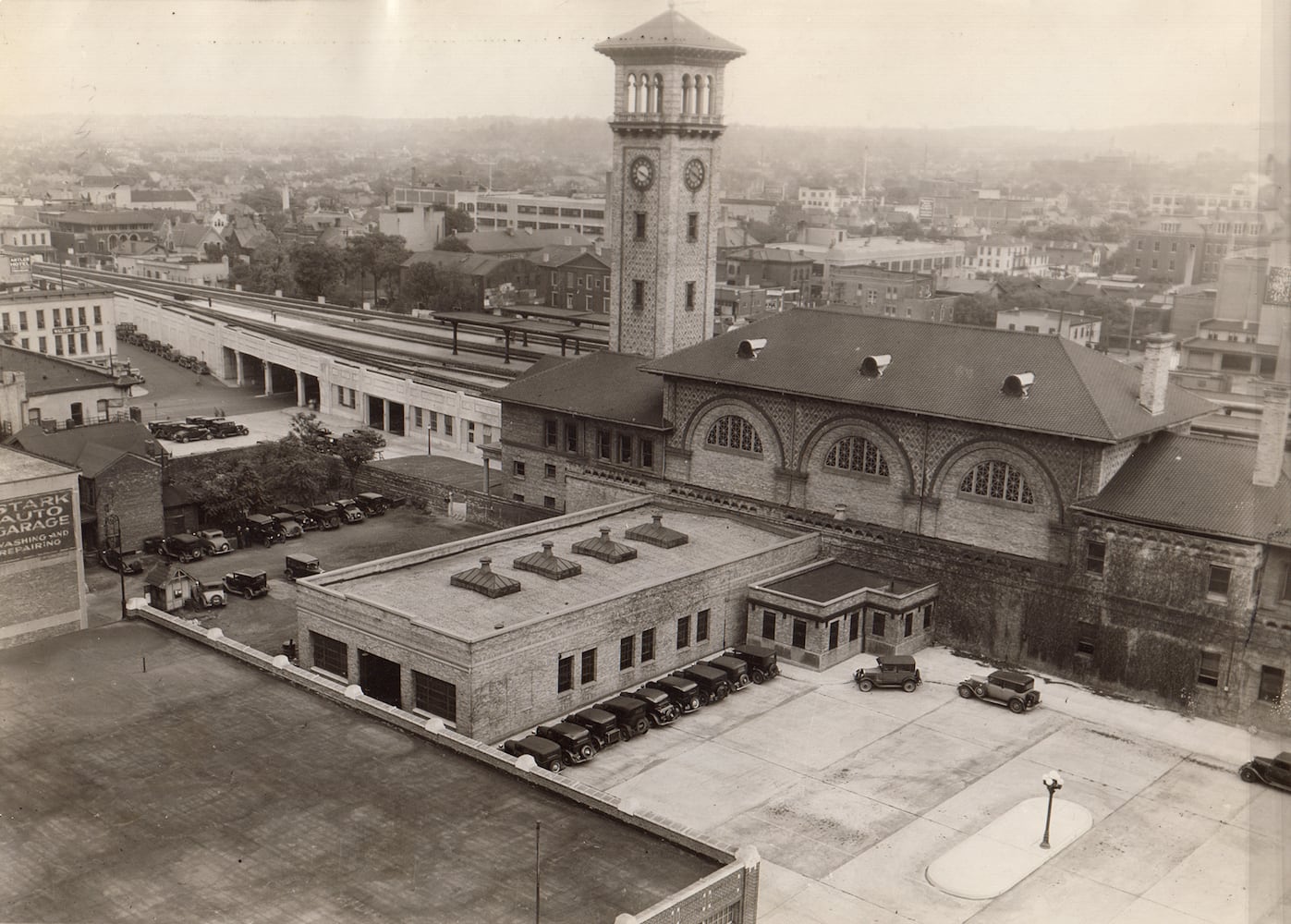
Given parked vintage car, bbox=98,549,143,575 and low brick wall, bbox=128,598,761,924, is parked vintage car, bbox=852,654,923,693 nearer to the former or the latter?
low brick wall, bbox=128,598,761,924

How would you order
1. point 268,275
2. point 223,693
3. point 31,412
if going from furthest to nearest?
1. point 268,275
2. point 31,412
3. point 223,693

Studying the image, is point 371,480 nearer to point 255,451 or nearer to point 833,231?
point 255,451

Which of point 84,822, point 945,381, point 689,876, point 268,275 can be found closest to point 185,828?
point 84,822

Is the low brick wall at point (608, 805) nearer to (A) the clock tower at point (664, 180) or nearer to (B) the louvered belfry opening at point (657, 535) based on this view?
(B) the louvered belfry opening at point (657, 535)

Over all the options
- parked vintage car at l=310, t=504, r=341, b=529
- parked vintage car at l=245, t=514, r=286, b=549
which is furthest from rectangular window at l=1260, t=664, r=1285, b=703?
parked vintage car at l=245, t=514, r=286, b=549

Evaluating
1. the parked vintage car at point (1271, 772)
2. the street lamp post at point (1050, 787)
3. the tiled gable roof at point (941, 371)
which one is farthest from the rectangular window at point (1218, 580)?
the street lamp post at point (1050, 787)

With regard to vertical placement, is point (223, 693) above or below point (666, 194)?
below

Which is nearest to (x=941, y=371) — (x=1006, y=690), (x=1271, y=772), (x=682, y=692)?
(x=1006, y=690)
